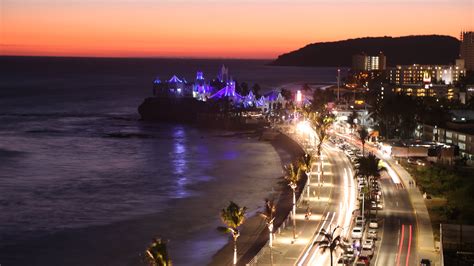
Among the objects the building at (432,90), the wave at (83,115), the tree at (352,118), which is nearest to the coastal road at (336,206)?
the tree at (352,118)

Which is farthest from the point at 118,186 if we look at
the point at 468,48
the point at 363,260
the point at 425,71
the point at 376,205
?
the point at 468,48

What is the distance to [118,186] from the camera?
137 feet

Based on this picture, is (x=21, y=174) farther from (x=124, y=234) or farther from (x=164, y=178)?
(x=124, y=234)

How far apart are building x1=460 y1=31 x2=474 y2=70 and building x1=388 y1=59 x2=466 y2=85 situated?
684 inches

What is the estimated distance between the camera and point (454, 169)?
42281mm

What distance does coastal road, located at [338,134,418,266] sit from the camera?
23.3 meters

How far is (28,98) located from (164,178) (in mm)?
78209

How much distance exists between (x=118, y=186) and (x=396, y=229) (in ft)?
62.2

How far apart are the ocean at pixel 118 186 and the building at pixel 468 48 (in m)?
81.0

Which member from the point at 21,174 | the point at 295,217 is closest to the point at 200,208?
the point at 295,217

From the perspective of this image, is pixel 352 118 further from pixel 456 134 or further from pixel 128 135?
pixel 128 135

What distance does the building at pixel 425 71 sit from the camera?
406ft

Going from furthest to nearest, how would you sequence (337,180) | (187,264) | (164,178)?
(164,178)
(337,180)
(187,264)

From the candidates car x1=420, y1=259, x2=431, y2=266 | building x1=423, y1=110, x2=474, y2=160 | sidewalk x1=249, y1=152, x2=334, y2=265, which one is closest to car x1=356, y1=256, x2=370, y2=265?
car x1=420, y1=259, x2=431, y2=266
